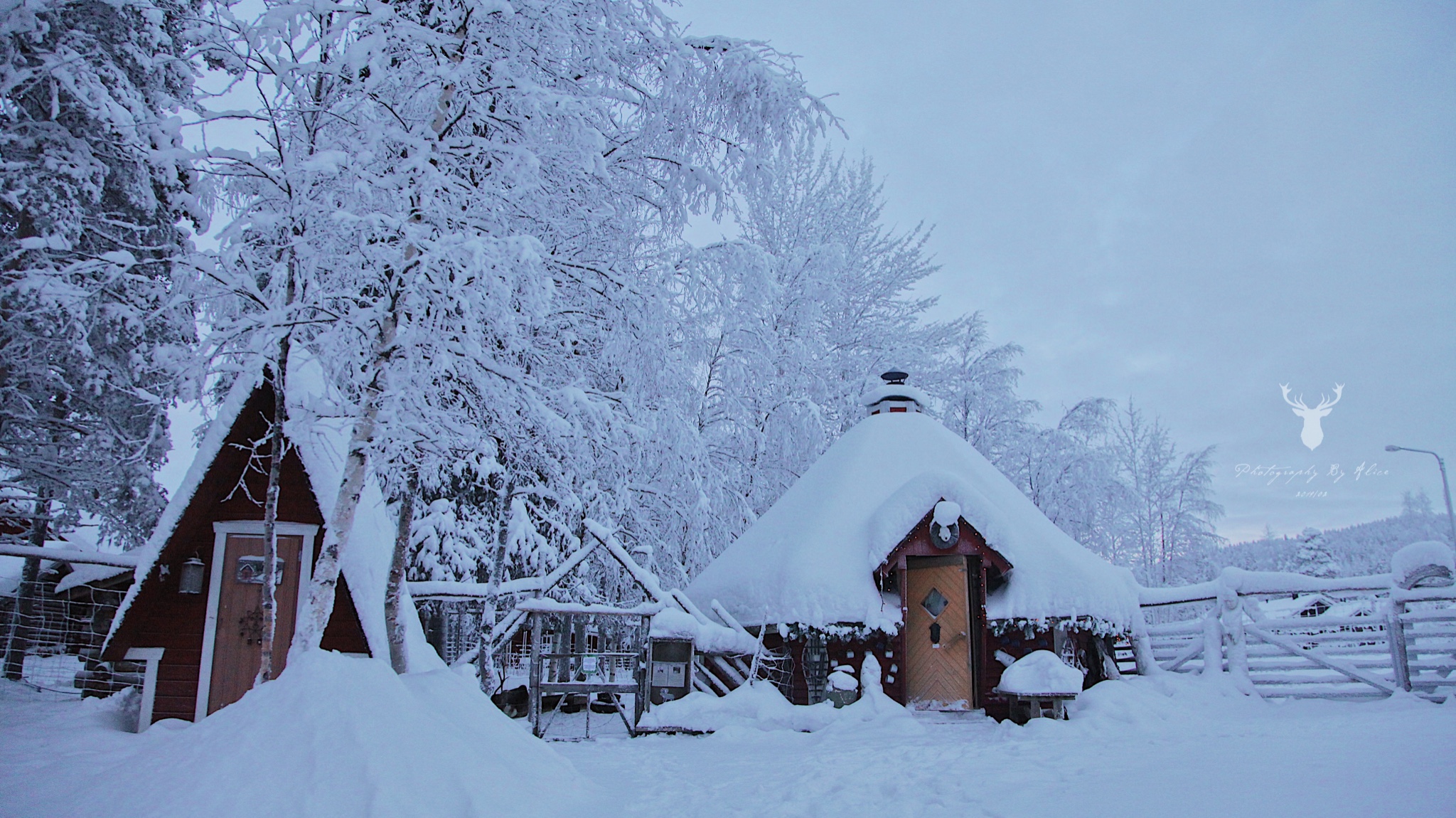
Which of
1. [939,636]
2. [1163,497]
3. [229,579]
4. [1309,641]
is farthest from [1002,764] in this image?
[1163,497]

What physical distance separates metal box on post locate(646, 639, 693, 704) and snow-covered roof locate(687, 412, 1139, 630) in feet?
4.03

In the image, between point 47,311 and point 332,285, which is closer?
point 332,285

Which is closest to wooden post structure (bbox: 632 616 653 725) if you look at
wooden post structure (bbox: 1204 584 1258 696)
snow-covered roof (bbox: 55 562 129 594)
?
snow-covered roof (bbox: 55 562 129 594)

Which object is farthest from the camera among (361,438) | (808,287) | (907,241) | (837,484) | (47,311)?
(907,241)

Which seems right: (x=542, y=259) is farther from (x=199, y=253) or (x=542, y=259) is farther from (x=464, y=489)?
(x=464, y=489)

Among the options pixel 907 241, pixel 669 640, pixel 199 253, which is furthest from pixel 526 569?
pixel 907 241

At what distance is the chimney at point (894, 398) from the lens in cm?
1609

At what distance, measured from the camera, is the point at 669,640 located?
446 inches

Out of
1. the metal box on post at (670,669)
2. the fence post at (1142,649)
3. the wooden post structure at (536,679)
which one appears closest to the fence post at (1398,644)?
the fence post at (1142,649)

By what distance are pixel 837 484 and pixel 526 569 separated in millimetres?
5484

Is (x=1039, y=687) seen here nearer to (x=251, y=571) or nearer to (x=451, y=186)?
(x=451, y=186)

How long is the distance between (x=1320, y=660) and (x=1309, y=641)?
0.28m

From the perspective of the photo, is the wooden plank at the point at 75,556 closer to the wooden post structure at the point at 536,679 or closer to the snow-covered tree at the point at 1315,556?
the wooden post structure at the point at 536,679

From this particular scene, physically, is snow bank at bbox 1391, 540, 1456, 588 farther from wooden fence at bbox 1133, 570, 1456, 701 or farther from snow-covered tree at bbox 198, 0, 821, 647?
snow-covered tree at bbox 198, 0, 821, 647
